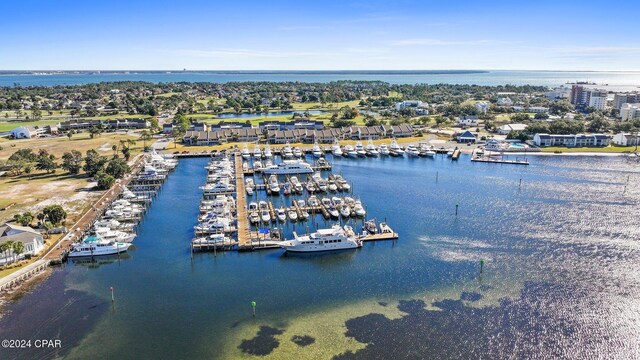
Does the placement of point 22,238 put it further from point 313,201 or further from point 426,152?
point 426,152

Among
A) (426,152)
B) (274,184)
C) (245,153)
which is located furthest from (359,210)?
(426,152)

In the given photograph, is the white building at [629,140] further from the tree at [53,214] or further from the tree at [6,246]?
the tree at [6,246]

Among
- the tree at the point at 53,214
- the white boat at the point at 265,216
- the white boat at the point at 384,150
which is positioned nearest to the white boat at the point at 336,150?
the white boat at the point at 384,150

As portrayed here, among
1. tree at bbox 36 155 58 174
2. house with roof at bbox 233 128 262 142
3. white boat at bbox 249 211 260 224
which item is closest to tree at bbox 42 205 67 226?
white boat at bbox 249 211 260 224

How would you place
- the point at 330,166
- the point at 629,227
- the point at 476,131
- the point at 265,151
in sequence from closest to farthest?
the point at 629,227 < the point at 330,166 < the point at 265,151 < the point at 476,131

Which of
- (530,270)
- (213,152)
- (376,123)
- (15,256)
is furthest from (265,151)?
(530,270)

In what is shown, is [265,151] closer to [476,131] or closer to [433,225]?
[433,225]
